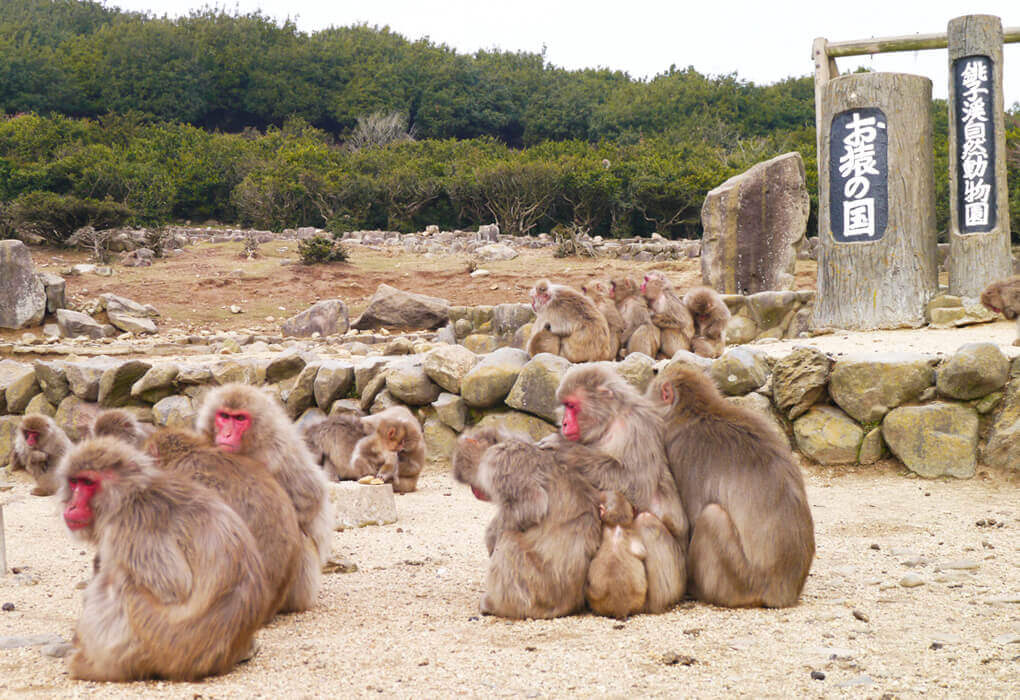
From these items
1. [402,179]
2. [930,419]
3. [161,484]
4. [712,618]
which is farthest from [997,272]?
[402,179]

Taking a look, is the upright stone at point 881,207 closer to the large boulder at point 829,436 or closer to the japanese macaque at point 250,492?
the large boulder at point 829,436

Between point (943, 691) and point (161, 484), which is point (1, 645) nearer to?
point (161, 484)

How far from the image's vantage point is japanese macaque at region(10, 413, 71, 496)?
7.73 meters

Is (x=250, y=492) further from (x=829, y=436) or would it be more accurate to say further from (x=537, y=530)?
(x=829, y=436)

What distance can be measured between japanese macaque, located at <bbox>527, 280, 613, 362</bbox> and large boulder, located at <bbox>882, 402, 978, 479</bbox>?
229 centimetres

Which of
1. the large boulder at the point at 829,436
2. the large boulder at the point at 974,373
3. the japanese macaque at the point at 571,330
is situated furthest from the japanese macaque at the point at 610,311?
the large boulder at the point at 974,373

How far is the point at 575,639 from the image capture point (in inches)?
148

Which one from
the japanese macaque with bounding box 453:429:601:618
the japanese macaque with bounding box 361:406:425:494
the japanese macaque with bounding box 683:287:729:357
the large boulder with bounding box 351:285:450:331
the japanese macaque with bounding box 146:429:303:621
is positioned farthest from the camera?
the large boulder with bounding box 351:285:450:331

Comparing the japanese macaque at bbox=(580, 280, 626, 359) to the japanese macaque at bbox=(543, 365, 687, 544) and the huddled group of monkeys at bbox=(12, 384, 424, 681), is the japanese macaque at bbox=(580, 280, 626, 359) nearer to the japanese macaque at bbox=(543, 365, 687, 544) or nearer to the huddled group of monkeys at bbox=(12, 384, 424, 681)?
the japanese macaque at bbox=(543, 365, 687, 544)

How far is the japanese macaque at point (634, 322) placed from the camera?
8.23m

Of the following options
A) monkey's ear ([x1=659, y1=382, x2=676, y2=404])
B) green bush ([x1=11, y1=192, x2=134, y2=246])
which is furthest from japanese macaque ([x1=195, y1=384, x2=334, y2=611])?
green bush ([x1=11, y1=192, x2=134, y2=246])

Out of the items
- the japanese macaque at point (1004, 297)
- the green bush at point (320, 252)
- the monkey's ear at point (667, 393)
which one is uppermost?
the green bush at point (320, 252)

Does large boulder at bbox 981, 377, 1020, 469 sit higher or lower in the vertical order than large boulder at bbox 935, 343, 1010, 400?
lower

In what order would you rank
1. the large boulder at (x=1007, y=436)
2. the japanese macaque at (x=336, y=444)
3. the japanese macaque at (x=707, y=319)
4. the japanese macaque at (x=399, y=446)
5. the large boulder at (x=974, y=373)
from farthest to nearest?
1. the japanese macaque at (x=707, y=319)
2. the japanese macaque at (x=336, y=444)
3. the japanese macaque at (x=399, y=446)
4. the large boulder at (x=974, y=373)
5. the large boulder at (x=1007, y=436)
